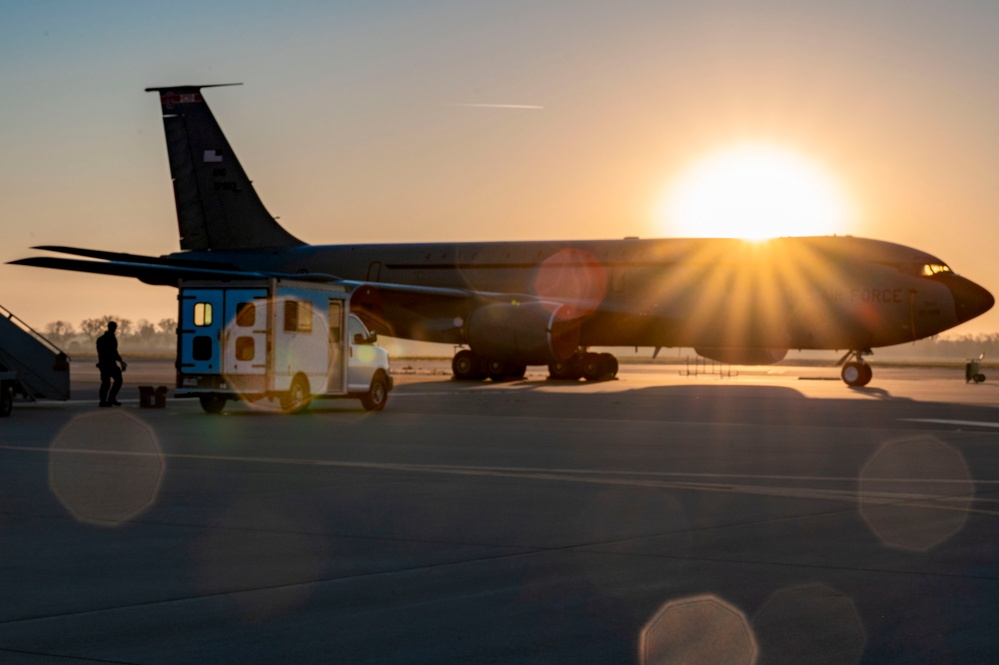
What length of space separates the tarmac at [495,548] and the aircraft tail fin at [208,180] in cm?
2748

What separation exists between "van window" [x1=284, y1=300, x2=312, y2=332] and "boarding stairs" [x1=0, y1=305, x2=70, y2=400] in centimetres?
409

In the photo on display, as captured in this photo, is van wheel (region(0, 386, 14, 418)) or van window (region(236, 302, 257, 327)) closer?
van wheel (region(0, 386, 14, 418))

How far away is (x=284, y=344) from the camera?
75.3 ft

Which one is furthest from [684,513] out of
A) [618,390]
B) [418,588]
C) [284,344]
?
[618,390]

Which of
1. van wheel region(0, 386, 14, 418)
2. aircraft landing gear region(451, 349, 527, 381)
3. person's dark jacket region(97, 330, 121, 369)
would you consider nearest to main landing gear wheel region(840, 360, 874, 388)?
aircraft landing gear region(451, 349, 527, 381)

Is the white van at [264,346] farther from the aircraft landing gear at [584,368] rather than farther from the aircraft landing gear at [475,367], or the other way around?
the aircraft landing gear at [584,368]

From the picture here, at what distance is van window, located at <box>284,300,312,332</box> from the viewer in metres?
23.1

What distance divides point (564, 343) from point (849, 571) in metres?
28.6

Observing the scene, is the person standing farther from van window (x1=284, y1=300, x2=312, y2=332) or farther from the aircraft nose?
the aircraft nose

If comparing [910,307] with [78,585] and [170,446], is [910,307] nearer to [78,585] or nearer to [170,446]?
[170,446]

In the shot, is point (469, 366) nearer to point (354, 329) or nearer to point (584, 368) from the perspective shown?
point (584, 368)

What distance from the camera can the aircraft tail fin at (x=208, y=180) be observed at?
44.8 metres

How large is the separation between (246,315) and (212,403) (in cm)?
179

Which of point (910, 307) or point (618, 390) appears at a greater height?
point (910, 307)
